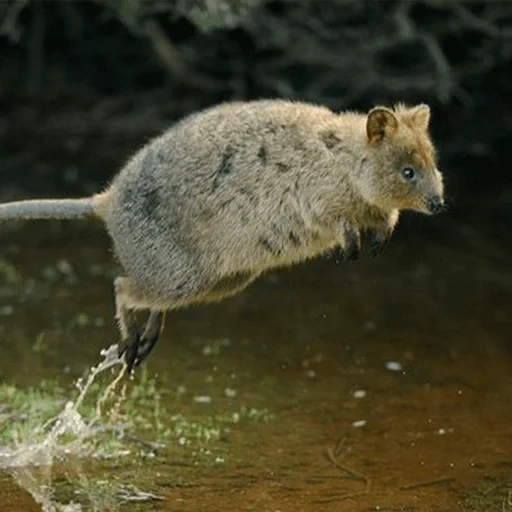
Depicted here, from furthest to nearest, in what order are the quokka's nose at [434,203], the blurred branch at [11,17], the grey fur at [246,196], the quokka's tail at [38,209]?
the blurred branch at [11,17]
the quokka's tail at [38,209]
the grey fur at [246,196]
the quokka's nose at [434,203]

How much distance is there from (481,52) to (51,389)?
5977 mm

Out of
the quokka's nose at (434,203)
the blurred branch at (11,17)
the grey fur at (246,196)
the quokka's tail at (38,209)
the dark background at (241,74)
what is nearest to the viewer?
the quokka's nose at (434,203)

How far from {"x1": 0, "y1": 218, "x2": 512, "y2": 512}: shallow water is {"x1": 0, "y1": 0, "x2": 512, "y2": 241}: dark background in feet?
4.51

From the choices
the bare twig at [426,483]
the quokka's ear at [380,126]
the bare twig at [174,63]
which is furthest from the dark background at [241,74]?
the bare twig at [426,483]

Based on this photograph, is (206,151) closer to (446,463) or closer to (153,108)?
(446,463)

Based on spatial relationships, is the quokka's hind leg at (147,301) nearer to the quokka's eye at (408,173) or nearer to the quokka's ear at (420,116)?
the quokka's eye at (408,173)

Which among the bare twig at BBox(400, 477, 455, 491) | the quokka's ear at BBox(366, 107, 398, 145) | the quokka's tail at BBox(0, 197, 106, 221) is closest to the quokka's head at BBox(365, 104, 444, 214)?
the quokka's ear at BBox(366, 107, 398, 145)

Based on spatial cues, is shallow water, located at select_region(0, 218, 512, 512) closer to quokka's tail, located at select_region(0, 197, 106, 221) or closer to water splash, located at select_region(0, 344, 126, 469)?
water splash, located at select_region(0, 344, 126, 469)

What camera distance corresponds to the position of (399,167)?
22.2ft

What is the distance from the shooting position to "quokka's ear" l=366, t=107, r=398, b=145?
6785mm

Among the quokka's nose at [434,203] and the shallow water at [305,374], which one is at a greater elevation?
the quokka's nose at [434,203]

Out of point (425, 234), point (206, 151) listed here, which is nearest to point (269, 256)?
point (206, 151)

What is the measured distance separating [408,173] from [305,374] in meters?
2.35

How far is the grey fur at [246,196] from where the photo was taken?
688 cm
